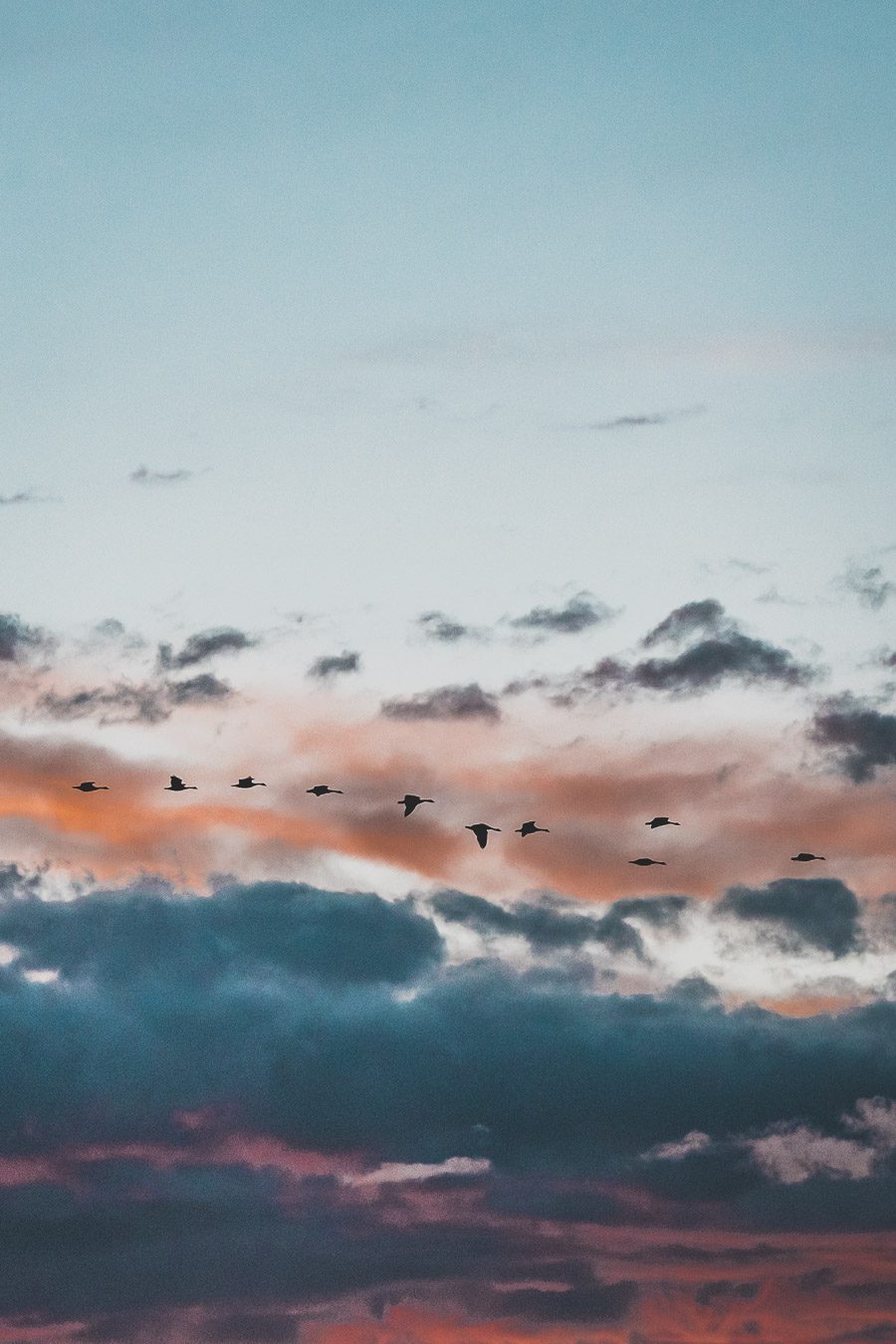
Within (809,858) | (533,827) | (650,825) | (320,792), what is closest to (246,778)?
(320,792)

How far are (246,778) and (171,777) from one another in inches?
263

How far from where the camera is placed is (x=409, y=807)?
9744cm

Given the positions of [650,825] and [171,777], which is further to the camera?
[171,777]

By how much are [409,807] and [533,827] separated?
13261mm

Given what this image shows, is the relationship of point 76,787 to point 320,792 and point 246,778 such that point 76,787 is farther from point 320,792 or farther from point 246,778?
point 320,792

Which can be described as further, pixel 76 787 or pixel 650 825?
pixel 76 787

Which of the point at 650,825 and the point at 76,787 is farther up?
the point at 76,787

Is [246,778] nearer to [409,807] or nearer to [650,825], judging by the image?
[409,807]

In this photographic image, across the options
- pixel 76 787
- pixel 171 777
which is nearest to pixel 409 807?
pixel 171 777

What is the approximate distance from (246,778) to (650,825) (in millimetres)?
35001

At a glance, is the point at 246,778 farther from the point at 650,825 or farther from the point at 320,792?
the point at 650,825

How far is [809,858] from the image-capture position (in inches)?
3548

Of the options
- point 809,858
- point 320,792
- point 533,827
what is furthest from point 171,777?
point 809,858

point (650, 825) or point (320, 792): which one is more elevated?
point (320, 792)
